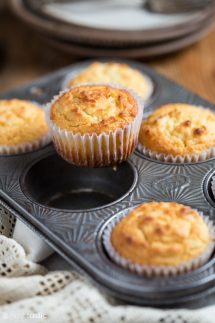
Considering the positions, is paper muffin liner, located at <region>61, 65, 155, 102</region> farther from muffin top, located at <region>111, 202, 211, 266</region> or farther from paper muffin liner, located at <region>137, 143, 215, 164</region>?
muffin top, located at <region>111, 202, 211, 266</region>

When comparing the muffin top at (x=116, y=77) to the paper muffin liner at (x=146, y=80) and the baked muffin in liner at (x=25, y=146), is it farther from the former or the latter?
the baked muffin in liner at (x=25, y=146)

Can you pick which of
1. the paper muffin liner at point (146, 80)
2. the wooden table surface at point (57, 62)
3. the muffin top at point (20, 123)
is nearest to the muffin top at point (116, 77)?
the paper muffin liner at point (146, 80)

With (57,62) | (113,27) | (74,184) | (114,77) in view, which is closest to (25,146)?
(74,184)

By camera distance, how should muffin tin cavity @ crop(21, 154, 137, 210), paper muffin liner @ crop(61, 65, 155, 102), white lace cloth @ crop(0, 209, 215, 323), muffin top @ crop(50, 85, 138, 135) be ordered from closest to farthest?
white lace cloth @ crop(0, 209, 215, 323) → muffin top @ crop(50, 85, 138, 135) → muffin tin cavity @ crop(21, 154, 137, 210) → paper muffin liner @ crop(61, 65, 155, 102)

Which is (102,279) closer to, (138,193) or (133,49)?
(138,193)

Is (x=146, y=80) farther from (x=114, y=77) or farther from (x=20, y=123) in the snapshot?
(x=20, y=123)

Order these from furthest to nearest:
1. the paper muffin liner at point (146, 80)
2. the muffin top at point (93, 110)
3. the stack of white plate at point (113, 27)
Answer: the stack of white plate at point (113, 27) < the paper muffin liner at point (146, 80) < the muffin top at point (93, 110)

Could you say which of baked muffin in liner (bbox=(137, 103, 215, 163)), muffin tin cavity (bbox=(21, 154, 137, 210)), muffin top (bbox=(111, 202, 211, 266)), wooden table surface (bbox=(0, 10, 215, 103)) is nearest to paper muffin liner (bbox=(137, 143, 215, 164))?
Result: baked muffin in liner (bbox=(137, 103, 215, 163))
